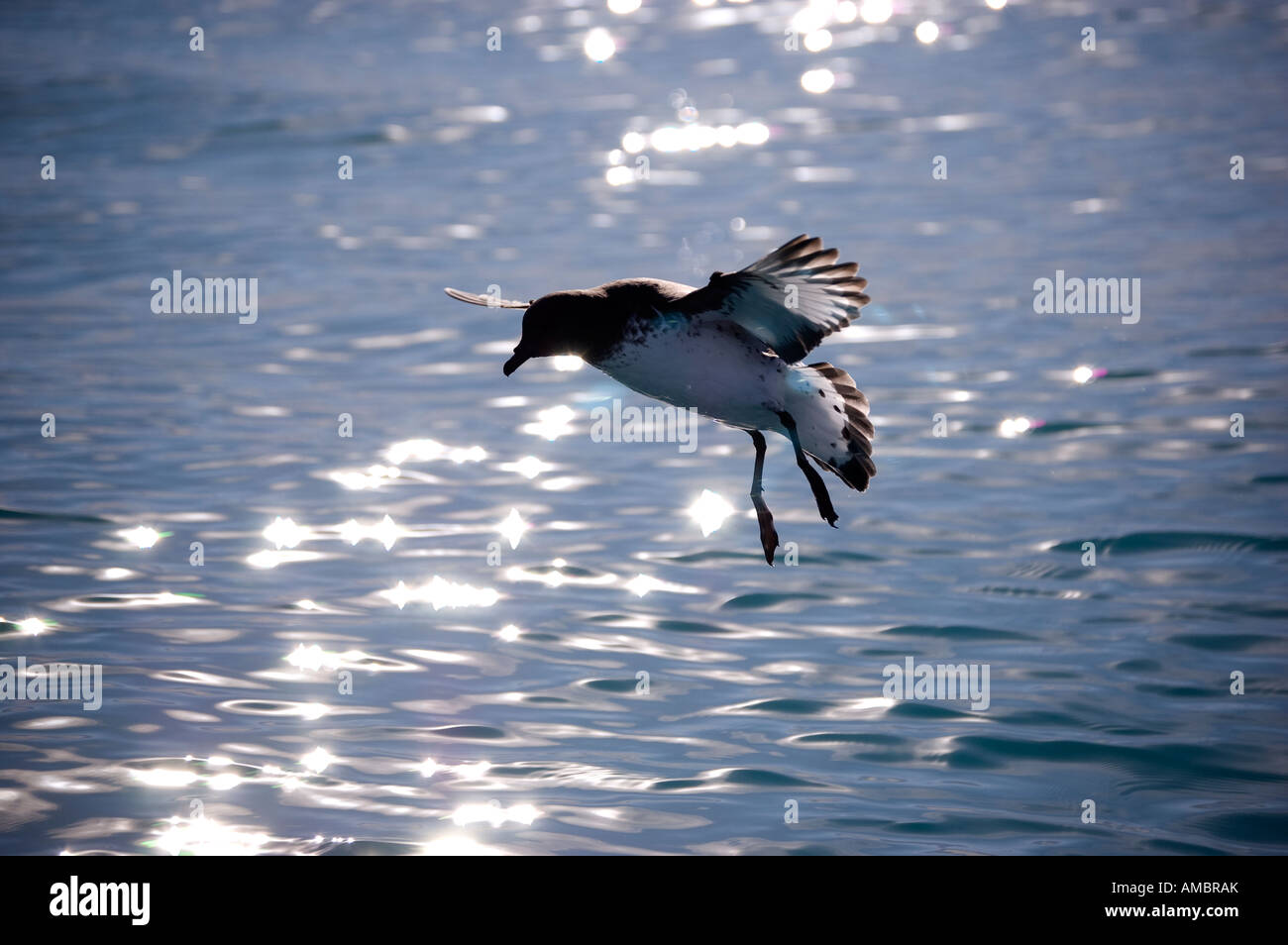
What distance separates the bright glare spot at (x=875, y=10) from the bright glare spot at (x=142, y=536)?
94.7 ft

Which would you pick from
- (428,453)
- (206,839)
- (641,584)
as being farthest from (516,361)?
(428,453)

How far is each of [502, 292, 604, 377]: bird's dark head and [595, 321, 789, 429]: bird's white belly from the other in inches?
7.4

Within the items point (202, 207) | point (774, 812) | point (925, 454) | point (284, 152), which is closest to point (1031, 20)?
point (284, 152)

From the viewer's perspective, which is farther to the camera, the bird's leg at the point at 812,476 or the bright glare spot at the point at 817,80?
the bright glare spot at the point at 817,80

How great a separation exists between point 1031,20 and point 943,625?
29.1 m

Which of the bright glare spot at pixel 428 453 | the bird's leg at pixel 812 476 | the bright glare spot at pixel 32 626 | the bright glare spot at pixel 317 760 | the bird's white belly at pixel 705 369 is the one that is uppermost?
the bright glare spot at pixel 428 453

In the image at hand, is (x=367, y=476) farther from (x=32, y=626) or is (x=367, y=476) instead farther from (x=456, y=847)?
(x=456, y=847)

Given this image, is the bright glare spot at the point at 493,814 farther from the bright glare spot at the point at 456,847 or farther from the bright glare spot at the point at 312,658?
the bright glare spot at the point at 312,658

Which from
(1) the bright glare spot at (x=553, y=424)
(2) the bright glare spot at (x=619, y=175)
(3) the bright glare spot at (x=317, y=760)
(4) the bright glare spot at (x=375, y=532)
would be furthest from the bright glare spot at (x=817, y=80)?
(3) the bright glare spot at (x=317, y=760)

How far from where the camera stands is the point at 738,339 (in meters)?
8.74

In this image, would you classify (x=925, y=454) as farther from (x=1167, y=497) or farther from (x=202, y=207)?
(x=202, y=207)

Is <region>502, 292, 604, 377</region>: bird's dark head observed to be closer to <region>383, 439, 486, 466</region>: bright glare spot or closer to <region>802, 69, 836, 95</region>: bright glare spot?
<region>383, 439, 486, 466</region>: bright glare spot

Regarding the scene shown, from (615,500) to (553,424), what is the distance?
86.4 inches

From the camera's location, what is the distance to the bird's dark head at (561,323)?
841 centimetres
